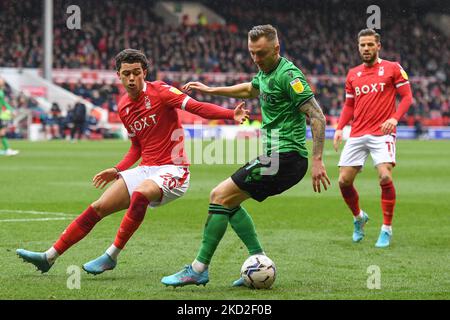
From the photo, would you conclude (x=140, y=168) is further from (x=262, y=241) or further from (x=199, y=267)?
(x=262, y=241)

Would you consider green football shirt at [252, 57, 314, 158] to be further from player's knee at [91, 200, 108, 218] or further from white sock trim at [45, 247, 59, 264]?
white sock trim at [45, 247, 59, 264]

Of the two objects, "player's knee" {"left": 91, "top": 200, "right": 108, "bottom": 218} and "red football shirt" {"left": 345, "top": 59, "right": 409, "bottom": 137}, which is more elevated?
"red football shirt" {"left": 345, "top": 59, "right": 409, "bottom": 137}

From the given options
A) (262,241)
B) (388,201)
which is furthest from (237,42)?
(262,241)

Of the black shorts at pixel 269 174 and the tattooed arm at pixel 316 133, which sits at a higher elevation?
the tattooed arm at pixel 316 133

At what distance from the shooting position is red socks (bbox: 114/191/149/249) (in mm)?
7621

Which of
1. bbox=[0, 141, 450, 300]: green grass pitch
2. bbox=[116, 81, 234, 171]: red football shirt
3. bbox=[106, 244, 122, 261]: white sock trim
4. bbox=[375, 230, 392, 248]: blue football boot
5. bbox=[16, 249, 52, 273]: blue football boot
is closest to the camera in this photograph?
bbox=[0, 141, 450, 300]: green grass pitch

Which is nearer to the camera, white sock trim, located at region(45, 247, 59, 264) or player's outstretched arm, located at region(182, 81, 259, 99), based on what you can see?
white sock trim, located at region(45, 247, 59, 264)

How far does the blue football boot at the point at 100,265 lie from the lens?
7617mm

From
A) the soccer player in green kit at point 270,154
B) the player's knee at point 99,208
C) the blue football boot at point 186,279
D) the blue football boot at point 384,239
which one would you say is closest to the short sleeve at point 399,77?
the blue football boot at point 384,239

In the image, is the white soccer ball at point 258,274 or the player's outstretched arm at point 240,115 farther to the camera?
the player's outstretched arm at point 240,115

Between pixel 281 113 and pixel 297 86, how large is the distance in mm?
315

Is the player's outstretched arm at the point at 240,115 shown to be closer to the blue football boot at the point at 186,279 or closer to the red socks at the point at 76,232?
the blue football boot at the point at 186,279

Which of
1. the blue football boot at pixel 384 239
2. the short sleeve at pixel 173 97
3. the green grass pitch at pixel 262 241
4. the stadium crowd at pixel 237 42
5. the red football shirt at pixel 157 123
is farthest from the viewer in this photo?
the stadium crowd at pixel 237 42

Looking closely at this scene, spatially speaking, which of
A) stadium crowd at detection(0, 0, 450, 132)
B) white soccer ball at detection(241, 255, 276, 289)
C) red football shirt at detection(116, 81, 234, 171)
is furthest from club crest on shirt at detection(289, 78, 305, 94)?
stadium crowd at detection(0, 0, 450, 132)
